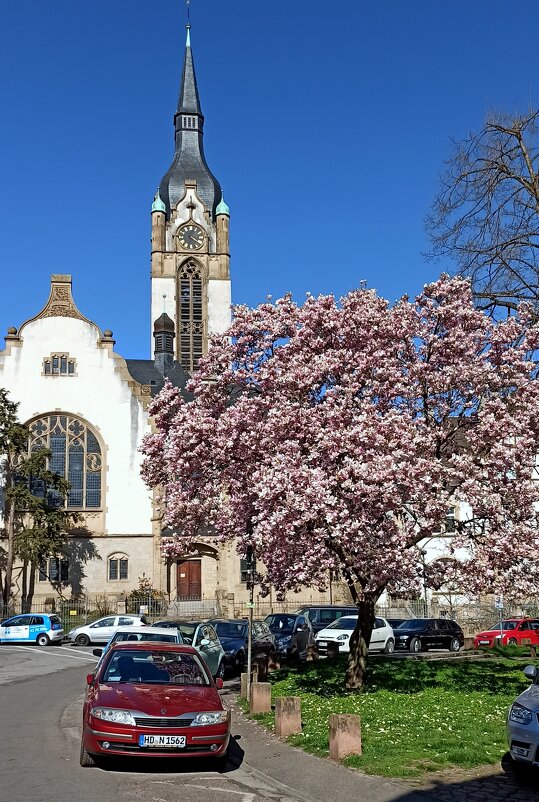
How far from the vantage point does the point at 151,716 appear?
10.7 meters

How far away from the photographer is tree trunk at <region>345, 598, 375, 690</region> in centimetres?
1781

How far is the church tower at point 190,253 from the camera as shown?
266 feet

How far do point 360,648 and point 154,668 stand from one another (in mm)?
6621

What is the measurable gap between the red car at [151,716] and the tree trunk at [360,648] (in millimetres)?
6214

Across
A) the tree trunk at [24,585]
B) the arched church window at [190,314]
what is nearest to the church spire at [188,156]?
the arched church window at [190,314]

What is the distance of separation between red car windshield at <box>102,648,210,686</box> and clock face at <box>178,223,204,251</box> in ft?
243

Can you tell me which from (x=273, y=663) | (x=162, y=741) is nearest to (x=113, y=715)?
(x=162, y=741)

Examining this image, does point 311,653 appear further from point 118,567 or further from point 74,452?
point 74,452

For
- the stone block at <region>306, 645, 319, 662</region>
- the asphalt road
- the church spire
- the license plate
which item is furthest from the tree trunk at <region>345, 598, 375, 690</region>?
the church spire

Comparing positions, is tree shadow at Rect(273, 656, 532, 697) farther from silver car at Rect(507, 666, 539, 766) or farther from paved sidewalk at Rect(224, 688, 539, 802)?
silver car at Rect(507, 666, 539, 766)

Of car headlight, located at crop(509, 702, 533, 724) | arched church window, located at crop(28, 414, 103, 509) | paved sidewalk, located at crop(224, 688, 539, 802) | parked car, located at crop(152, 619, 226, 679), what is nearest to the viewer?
paved sidewalk, located at crop(224, 688, 539, 802)

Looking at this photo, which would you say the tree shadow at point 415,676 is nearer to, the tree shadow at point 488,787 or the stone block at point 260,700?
the stone block at point 260,700

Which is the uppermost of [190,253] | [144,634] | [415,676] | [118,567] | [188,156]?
[188,156]

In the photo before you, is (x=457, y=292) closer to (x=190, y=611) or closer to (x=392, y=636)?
(x=392, y=636)
